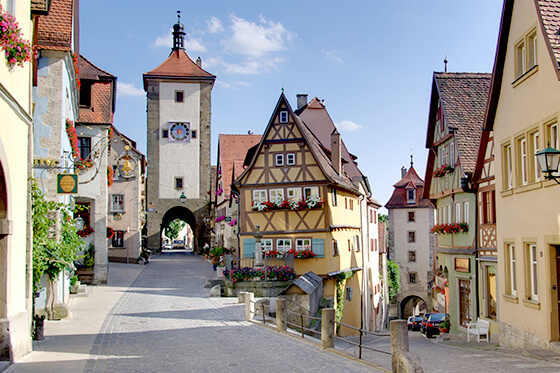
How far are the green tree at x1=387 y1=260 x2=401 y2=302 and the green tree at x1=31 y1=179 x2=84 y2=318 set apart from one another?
35862 millimetres

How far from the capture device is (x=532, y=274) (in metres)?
15.2

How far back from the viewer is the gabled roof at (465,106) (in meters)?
22.1

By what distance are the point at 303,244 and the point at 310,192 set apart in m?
2.37

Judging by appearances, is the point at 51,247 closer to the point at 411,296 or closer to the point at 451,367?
the point at 451,367

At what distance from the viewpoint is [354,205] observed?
33.8 meters

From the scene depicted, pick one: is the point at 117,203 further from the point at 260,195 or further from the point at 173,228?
the point at 173,228

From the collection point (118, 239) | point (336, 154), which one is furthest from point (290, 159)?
point (118, 239)

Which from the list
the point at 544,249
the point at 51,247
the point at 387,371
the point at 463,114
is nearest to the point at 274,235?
the point at 463,114

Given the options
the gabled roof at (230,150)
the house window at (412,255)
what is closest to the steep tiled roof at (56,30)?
the gabled roof at (230,150)

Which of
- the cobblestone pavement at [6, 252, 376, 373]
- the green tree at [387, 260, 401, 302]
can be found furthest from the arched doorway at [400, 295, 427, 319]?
the cobblestone pavement at [6, 252, 376, 373]

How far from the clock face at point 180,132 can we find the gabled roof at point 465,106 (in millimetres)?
31319

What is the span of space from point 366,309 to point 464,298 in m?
14.2

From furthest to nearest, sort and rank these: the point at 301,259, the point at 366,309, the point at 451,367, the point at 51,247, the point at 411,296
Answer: the point at 411,296 → the point at 366,309 → the point at 301,259 → the point at 51,247 → the point at 451,367

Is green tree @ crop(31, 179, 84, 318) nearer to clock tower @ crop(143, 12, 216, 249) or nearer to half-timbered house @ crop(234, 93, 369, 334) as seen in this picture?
half-timbered house @ crop(234, 93, 369, 334)
